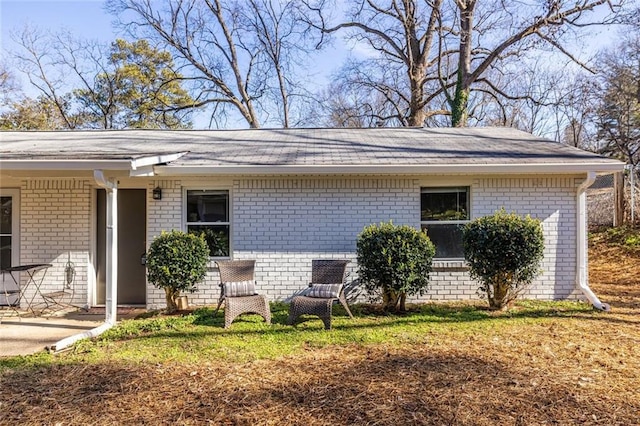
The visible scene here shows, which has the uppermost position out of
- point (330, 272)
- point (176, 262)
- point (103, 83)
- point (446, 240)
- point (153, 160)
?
point (103, 83)

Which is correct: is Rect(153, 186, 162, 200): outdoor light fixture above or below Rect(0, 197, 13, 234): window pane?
above

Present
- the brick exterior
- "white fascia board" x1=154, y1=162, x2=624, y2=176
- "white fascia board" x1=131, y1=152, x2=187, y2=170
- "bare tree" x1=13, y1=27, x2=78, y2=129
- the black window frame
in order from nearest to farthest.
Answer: "white fascia board" x1=131, y1=152, x2=187, y2=170, "white fascia board" x1=154, y1=162, x2=624, y2=176, the brick exterior, the black window frame, "bare tree" x1=13, y1=27, x2=78, y2=129

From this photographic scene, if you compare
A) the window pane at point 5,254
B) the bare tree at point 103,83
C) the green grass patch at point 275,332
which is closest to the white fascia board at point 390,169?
the green grass patch at point 275,332

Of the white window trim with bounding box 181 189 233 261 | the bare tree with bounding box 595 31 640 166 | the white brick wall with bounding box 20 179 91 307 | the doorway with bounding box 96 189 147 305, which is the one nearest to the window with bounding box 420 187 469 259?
the white window trim with bounding box 181 189 233 261

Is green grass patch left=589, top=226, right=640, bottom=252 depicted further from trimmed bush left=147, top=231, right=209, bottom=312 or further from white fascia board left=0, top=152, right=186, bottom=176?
white fascia board left=0, top=152, right=186, bottom=176

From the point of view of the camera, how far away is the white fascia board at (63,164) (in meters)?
5.48

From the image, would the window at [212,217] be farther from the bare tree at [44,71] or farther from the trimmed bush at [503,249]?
the bare tree at [44,71]

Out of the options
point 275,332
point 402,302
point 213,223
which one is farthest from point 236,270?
point 402,302

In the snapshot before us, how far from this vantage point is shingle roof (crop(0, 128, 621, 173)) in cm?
669

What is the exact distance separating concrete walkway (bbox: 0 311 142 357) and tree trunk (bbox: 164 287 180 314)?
79 cm

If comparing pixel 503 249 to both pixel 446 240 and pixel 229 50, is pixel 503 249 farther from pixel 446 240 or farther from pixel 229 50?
pixel 229 50

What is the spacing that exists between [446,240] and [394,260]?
66.0 inches

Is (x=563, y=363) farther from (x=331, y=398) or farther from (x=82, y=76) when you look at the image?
(x=82, y=76)

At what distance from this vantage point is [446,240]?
719 centimetres
